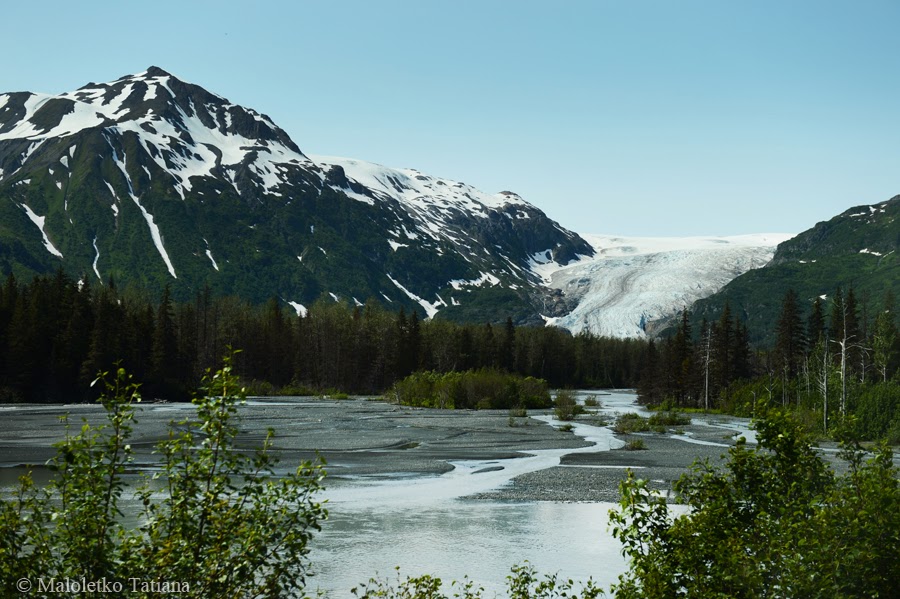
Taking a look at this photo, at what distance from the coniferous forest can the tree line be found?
0.22 m

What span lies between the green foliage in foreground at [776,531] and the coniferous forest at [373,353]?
3746 cm

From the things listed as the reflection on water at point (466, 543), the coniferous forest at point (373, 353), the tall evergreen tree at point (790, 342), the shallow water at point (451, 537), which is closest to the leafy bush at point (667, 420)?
the coniferous forest at point (373, 353)

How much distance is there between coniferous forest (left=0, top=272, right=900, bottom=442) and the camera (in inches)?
3425

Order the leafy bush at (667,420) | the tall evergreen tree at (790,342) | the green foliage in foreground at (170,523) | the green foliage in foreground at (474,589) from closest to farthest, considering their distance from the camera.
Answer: the green foliage in foreground at (170,523) → the green foliage in foreground at (474,589) → the leafy bush at (667,420) → the tall evergreen tree at (790,342)

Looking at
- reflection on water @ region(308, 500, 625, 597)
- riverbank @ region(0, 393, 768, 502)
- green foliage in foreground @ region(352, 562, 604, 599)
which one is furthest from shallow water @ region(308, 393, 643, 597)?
riverbank @ region(0, 393, 768, 502)

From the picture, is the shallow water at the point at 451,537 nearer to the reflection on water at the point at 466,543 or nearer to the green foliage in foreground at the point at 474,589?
the reflection on water at the point at 466,543

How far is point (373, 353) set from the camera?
144m

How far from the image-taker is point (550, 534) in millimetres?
23438

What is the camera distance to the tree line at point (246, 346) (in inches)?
3649

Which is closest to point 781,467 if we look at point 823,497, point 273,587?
point 823,497

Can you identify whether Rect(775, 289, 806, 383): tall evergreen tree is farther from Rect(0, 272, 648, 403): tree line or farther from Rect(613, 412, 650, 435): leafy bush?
Rect(613, 412, 650, 435): leafy bush

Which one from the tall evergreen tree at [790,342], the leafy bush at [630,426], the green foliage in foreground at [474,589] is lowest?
the leafy bush at [630,426]

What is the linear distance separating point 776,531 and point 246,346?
13282 cm

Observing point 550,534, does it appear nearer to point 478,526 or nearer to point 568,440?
point 478,526
